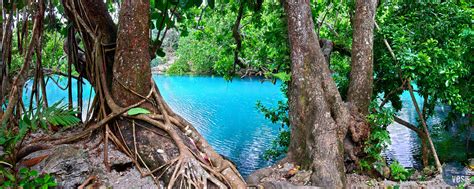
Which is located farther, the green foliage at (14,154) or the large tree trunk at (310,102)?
the large tree trunk at (310,102)

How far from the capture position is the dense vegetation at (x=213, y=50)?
275cm

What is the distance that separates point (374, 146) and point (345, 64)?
6.19 ft

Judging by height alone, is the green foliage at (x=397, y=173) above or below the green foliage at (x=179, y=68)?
below

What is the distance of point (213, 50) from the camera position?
6.38 m

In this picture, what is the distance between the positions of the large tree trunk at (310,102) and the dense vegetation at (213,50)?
0.33ft

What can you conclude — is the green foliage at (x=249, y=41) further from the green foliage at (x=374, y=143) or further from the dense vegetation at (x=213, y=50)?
the green foliage at (x=374, y=143)

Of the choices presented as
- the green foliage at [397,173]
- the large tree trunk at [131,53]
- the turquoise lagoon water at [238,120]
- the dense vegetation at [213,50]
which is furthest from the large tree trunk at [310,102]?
the turquoise lagoon water at [238,120]

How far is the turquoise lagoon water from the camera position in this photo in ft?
28.1

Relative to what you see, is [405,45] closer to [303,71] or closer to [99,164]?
[303,71]

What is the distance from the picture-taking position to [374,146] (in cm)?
405

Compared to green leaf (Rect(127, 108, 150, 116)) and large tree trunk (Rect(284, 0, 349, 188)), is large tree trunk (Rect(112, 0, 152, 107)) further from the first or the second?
large tree trunk (Rect(284, 0, 349, 188))

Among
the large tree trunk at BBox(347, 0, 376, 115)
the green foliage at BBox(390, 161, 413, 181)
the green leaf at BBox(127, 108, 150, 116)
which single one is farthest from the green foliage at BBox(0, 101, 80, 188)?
the green foliage at BBox(390, 161, 413, 181)

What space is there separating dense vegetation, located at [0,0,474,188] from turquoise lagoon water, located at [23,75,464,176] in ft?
2.07

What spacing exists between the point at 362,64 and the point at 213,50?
2.94 metres
